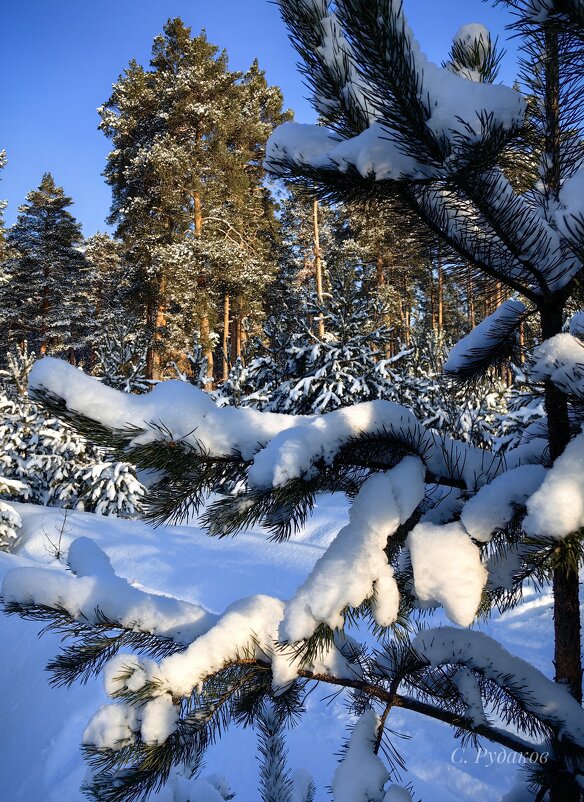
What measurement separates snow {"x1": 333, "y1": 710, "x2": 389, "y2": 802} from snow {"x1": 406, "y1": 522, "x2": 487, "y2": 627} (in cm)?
46

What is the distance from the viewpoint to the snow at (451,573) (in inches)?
37.2

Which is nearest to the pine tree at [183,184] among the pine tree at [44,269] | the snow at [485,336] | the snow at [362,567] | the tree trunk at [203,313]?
the tree trunk at [203,313]

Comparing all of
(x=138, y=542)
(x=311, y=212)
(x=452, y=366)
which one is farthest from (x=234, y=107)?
(x=452, y=366)

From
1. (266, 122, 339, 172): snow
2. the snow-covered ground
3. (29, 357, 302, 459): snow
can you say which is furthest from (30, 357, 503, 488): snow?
the snow-covered ground

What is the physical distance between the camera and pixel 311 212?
17141 millimetres

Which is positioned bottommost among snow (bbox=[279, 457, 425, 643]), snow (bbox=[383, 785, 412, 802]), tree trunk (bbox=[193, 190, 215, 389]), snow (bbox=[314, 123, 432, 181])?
snow (bbox=[383, 785, 412, 802])

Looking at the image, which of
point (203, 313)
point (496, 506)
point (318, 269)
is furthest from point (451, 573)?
point (203, 313)

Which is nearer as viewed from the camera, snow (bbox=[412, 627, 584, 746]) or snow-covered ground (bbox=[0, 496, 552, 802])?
snow (bbox=[412, 627, 584, 746])

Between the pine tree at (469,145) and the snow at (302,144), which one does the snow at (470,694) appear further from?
the snow at (302,144)

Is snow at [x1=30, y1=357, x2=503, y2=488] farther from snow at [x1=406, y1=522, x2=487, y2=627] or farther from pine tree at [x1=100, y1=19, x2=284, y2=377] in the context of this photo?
pine tree at [x1=100, y1=19, x2=284, y2=377]

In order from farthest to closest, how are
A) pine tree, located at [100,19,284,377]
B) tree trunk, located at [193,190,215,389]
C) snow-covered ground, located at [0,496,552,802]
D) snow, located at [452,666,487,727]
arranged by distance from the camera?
tree trunk, located at [193,190,215,389], pine tree, located at [100,19,284,377], snow-covered ground, located at [0,496,552,802], snow, located at [452,666,487,727]

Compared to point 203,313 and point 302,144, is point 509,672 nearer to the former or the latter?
point 302,144

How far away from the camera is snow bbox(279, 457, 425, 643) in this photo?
0.91 meters

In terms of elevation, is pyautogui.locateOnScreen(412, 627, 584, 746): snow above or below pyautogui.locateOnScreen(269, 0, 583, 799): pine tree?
below
